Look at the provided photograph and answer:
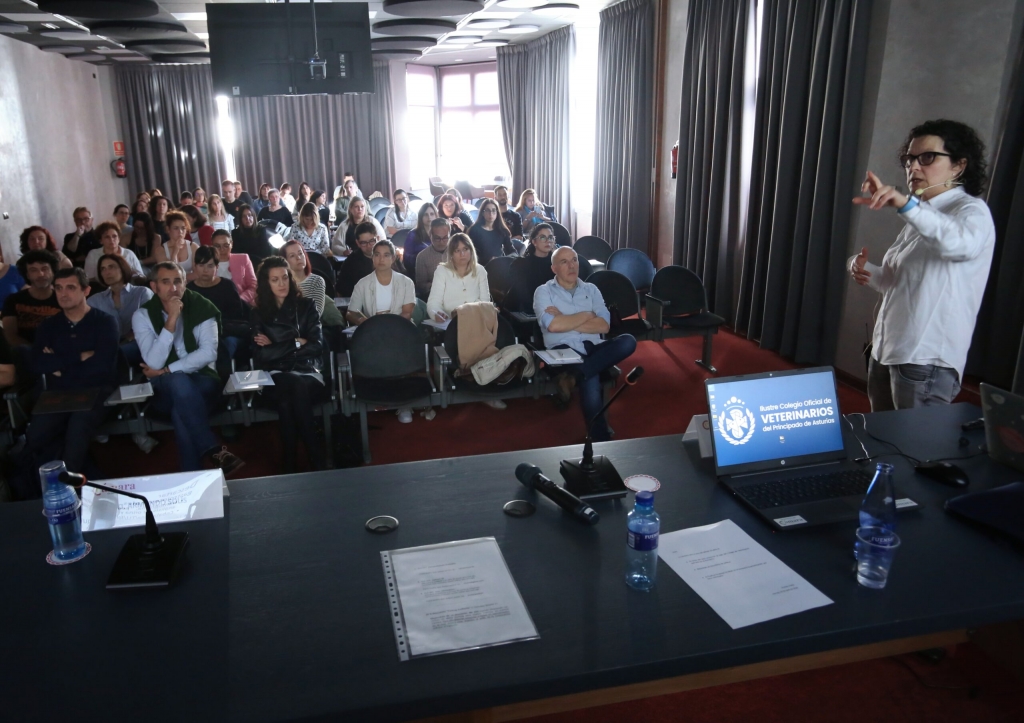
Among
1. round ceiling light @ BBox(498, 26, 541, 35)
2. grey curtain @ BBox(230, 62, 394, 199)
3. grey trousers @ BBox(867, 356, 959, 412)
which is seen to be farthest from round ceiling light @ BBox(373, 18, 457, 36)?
grey trousers @ BBox(867, 356, 959, 412)

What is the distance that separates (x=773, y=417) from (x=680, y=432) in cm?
214

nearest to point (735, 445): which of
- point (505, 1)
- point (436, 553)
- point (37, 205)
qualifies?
point (436, 553)

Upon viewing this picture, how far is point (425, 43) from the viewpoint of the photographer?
31.9 ft

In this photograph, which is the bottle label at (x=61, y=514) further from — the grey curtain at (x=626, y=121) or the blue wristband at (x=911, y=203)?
the grey curtain at (x=626, y=121)

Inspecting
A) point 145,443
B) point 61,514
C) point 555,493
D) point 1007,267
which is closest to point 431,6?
point 145,443

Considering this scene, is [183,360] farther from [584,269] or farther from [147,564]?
[584,269]

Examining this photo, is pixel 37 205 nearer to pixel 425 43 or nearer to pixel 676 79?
pixel 425 43

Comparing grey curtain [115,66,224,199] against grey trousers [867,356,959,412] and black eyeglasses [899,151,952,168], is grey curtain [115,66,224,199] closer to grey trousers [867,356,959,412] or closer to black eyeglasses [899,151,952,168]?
black eyeglasses [899,151,952,168]

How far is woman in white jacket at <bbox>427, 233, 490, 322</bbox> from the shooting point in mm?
4934

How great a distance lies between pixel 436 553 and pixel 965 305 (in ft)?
6.64

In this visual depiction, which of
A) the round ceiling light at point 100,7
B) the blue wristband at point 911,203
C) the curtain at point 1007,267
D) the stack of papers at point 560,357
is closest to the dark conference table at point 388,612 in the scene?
the blue wristband at point 911,203

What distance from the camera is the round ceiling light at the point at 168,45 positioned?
8601 mm

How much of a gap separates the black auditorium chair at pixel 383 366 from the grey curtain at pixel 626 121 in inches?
196

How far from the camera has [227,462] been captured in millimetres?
3814
